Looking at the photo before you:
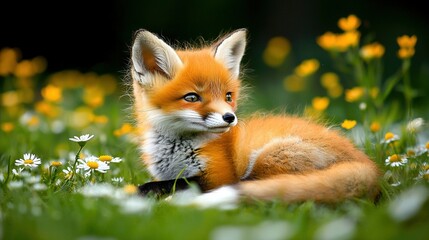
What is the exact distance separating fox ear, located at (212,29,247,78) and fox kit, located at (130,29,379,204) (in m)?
0.01

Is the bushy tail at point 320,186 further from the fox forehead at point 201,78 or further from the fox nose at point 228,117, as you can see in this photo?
the fox forehead at point 201,78

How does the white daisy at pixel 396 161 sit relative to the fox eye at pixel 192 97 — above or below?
below

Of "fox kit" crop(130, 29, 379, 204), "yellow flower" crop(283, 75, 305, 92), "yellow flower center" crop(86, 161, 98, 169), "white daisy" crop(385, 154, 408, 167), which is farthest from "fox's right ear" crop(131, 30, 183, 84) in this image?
"yellow flower" crop(283, 75, 305, 92)

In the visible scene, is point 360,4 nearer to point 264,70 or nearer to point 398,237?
point 264,70

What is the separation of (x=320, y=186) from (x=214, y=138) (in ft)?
2.55

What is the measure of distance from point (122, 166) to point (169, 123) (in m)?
0.86

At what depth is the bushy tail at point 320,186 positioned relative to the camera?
2.90 metres

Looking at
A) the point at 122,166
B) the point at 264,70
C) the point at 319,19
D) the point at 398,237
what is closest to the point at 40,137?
the point at 122,166

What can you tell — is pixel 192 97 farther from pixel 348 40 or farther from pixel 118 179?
pixel 348 40

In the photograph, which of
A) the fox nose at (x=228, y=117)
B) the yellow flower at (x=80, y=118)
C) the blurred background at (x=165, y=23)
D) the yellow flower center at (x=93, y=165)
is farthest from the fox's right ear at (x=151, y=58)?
the blurred background at (x=165, y=23)

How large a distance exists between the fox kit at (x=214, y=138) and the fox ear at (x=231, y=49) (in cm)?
1

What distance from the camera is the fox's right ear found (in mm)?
3434

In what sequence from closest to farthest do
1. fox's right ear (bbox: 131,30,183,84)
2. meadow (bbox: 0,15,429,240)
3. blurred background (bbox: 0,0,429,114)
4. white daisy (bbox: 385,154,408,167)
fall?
meadow (bbox: 0,15,429,240) < fox's right ear (bbox: 131,30,183,84) < white daisy (bbox: 385,154,408,167) < blurred background (bbox: 0,0,429,114)

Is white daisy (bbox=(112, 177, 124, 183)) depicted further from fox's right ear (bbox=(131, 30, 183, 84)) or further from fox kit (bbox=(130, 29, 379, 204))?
fox's right ear (bbox=(131, 30, 183, 84))
